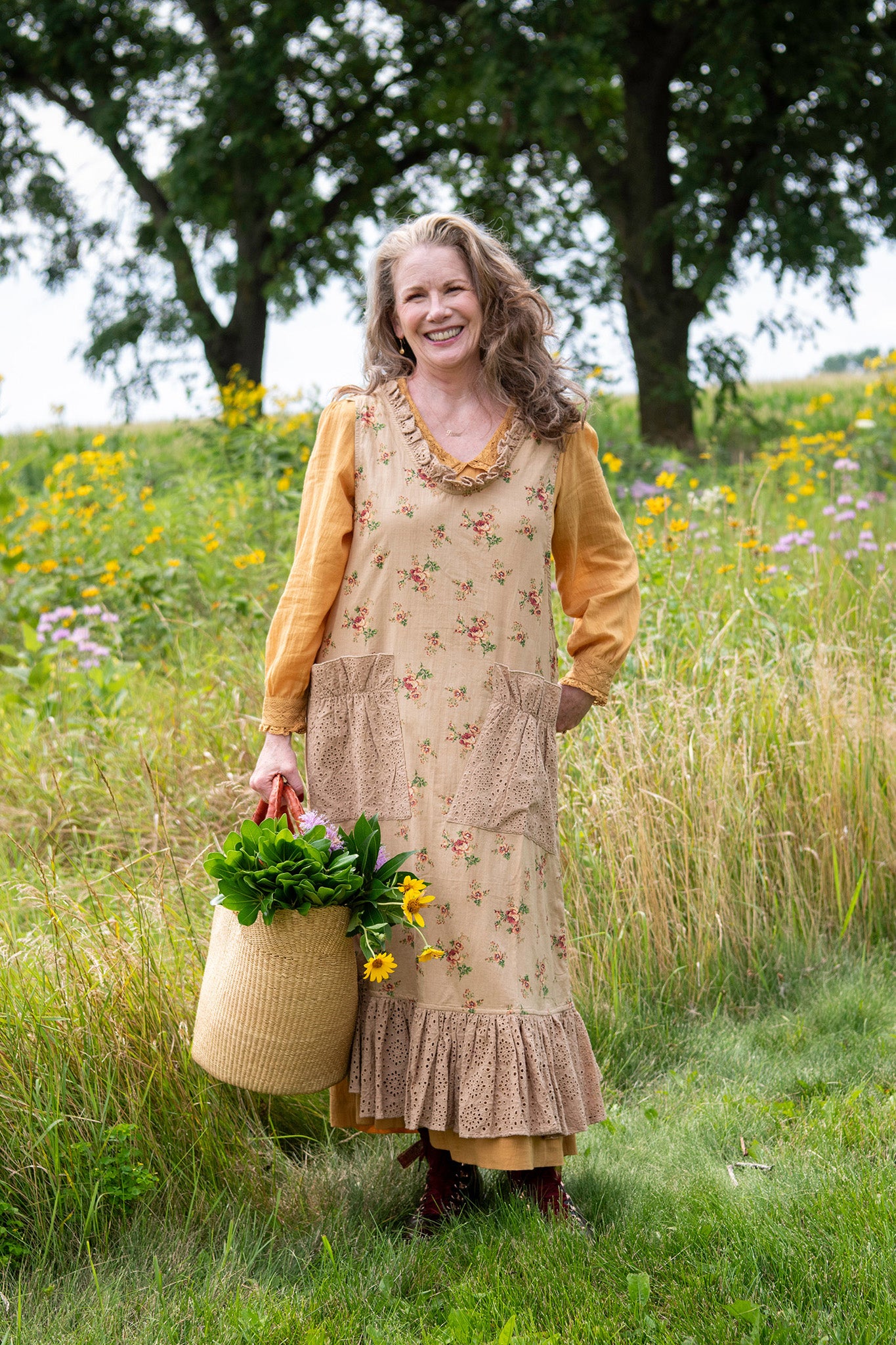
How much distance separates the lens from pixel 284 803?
238cm

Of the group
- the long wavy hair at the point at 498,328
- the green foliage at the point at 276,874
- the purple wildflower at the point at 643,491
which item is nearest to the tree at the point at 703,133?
the purple wildflower at the point at 643,491

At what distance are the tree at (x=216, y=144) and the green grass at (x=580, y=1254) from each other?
10.6 m

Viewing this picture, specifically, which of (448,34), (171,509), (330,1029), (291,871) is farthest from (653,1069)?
(448,34)

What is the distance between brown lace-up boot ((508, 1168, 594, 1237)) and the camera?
2383mm

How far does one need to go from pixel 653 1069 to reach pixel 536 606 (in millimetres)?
1482

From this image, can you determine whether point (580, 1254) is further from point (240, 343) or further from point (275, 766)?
point (240, 343)

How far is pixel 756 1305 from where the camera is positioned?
201 centimetres

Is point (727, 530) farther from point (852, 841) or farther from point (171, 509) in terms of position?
point (171, 509)

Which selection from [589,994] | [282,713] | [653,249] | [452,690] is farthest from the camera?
[653,249]

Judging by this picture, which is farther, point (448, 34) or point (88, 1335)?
point (448, 34)

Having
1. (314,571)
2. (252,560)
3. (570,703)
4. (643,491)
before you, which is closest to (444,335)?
(314,571)

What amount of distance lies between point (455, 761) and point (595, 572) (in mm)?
583

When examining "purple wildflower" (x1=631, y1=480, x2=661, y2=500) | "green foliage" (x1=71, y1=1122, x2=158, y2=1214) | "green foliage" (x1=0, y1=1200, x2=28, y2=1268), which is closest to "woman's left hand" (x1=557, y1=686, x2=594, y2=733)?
"green foliage" (x1=71, y1=1122, x2=158, y2=1214)

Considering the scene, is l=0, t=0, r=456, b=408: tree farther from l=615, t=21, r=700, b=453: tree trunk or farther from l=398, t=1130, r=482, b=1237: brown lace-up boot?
l=398, t=1130, r=482, b=1237: brown lace-up boot
